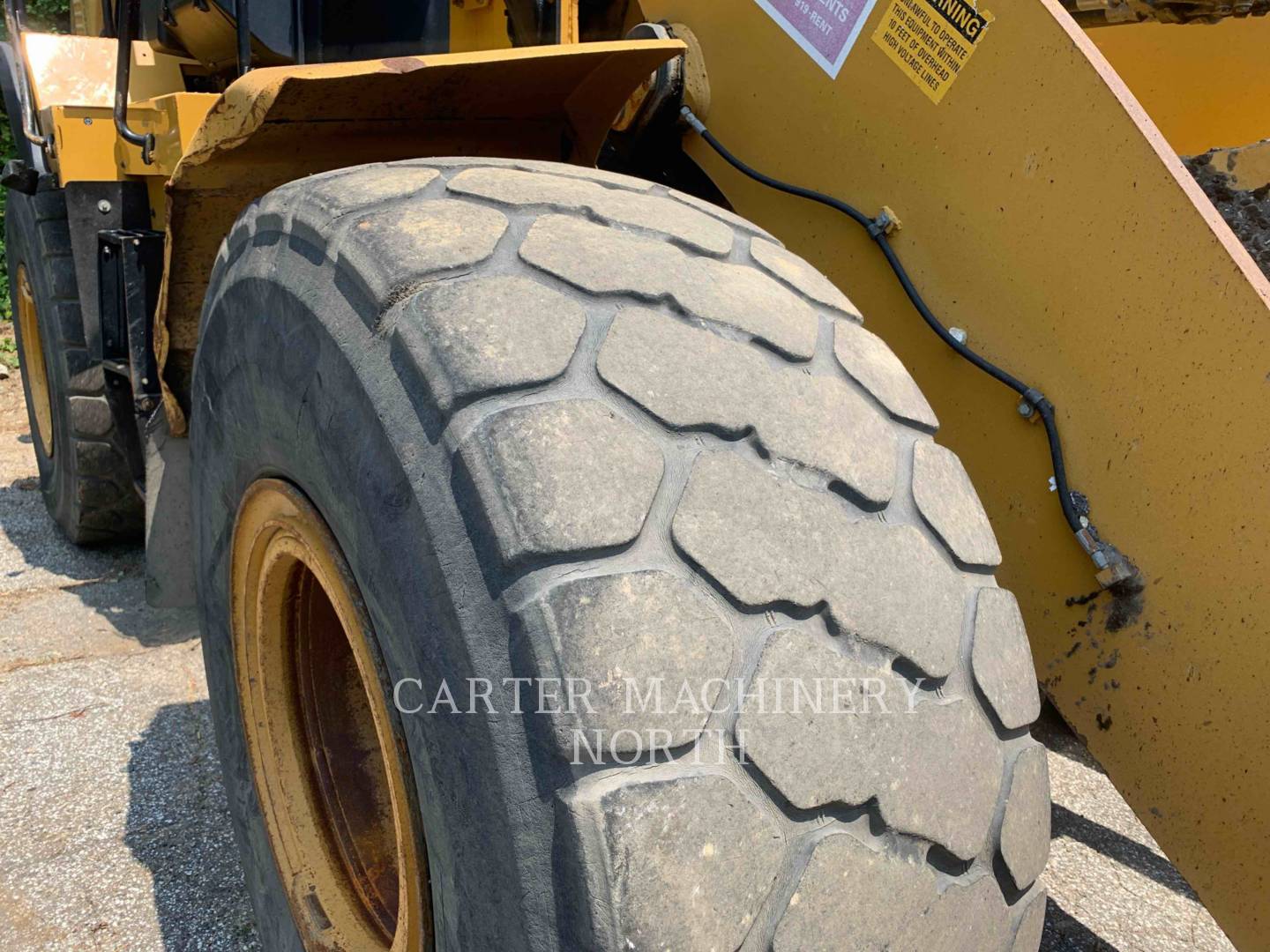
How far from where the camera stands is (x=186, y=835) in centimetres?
212

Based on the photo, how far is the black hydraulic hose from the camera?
138cm

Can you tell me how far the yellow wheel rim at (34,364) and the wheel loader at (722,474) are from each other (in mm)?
2084

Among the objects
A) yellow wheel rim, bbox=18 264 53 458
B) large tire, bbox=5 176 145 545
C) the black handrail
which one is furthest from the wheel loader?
yellow wheel rim, bbox=18 264 53 458

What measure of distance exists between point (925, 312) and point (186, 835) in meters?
1.73

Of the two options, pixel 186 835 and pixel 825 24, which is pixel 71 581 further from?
pixel 825 24

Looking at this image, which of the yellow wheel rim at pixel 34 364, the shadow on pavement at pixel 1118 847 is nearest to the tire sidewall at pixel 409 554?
the shadow on pavement at pixel 1118 847

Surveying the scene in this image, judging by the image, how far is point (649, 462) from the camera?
927 millimetres

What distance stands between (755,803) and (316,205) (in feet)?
2.67

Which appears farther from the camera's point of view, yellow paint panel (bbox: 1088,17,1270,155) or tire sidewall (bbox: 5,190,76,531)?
tire sidewall (bbox: 5,190,76,531)

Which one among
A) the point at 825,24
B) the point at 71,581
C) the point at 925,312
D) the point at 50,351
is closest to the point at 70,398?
the point at 50,351

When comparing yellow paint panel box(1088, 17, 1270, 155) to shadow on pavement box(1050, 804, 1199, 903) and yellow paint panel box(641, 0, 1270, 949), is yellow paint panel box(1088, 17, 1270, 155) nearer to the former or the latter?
yellow paint panel box(641, 0, 1270, 949)

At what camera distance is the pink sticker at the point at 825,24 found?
5.01 ft

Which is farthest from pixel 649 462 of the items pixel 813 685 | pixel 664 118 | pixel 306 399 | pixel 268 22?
pixel 268 22

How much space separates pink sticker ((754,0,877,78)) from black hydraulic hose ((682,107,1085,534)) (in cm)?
19
